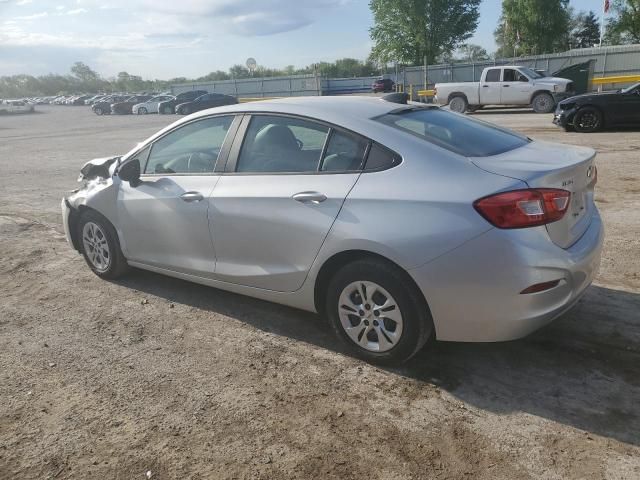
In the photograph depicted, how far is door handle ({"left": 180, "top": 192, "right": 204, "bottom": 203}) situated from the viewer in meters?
3.89

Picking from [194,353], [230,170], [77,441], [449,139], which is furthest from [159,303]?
[449,139]

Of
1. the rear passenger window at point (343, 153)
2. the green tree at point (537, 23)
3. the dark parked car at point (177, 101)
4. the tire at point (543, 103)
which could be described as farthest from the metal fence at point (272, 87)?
the rear passenger window at point (343, 153)

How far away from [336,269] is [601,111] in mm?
12420

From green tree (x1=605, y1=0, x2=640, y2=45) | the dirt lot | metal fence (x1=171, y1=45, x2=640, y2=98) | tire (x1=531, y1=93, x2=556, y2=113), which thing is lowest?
the dirt lot

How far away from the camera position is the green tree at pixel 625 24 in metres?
50.2

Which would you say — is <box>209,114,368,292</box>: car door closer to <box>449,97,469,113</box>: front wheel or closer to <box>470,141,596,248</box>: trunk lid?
<box>470,141,596,248</box>: trunk lid

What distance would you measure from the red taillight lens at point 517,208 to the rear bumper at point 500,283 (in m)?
0.05

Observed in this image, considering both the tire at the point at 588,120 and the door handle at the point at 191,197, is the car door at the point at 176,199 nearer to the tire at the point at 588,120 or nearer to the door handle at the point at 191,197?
the door handle at the point at 191,197

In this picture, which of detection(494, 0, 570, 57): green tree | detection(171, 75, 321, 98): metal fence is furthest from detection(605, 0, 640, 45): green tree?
detection(171, 75, 321, 98): metal fence

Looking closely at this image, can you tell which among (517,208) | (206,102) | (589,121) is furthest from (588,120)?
(206,102)

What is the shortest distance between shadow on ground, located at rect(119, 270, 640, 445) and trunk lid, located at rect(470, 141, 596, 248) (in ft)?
2.64

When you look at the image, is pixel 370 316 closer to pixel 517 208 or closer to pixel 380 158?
pixel 380 158

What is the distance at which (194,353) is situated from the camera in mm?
3596

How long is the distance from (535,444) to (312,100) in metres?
2.68
